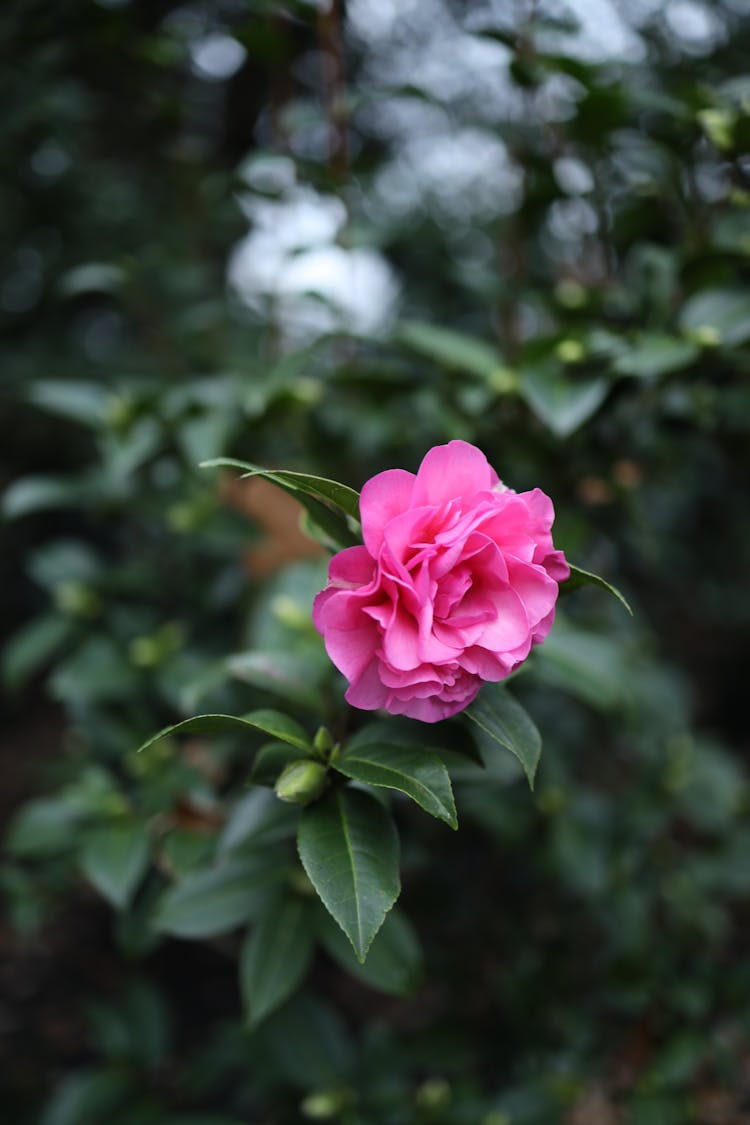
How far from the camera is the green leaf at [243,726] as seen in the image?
635mm

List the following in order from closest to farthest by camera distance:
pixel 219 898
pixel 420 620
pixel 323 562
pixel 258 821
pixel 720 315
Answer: pixel 420 620 → pixel 258 821 → pixel 219 898 → pixel 720 315 → pixel 323 562

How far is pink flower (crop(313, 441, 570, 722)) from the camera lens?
0.63 metres

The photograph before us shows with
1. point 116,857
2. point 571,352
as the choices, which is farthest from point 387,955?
point 571,352

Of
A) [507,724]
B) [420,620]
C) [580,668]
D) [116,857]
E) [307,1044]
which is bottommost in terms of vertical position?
[307,1044]

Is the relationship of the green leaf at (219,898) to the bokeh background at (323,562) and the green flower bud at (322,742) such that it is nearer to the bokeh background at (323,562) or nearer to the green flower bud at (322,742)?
the bokeh background at (323,562)

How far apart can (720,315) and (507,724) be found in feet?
2.35

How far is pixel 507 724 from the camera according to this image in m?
0.71

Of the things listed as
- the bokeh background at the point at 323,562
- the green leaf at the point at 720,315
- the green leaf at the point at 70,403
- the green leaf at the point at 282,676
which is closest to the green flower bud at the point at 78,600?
the bokeh background at the point at 323,562

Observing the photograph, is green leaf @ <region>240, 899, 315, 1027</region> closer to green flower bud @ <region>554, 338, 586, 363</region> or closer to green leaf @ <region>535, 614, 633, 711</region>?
green leaf @ <region>535, 614, 633, 711</region>

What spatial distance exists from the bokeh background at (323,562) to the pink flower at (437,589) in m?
0.31

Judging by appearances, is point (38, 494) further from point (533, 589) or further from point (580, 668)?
point (533, 589)

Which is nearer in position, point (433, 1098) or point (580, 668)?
point (580, 668)

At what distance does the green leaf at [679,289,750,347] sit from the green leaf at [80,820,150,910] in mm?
978

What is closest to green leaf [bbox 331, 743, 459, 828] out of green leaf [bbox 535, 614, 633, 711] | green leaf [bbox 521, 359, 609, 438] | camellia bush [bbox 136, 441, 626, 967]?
camellia bush [bbox 136, 441, 626, 967]
